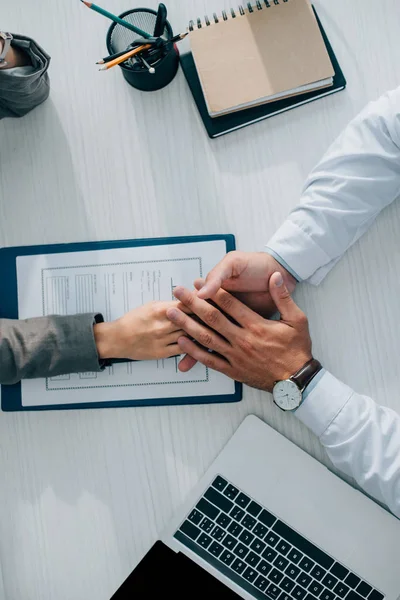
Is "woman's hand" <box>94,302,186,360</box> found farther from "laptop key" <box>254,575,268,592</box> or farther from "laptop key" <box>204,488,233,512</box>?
"laptop key" <box>254,575,268,592</box>

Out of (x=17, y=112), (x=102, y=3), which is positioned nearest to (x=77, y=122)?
(x=17, y=112)

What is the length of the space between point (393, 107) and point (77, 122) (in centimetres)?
50

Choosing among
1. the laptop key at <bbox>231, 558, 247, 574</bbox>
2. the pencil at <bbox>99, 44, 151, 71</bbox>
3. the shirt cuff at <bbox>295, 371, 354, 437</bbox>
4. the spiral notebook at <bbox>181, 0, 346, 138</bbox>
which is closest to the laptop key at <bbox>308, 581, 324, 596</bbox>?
the laptop key at <bbox>231, 558, 247, 574</bbox>

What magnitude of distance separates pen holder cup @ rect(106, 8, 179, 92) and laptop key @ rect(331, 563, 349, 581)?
78cm

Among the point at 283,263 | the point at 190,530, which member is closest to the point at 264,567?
the point at 190,530

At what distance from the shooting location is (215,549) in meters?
0.87

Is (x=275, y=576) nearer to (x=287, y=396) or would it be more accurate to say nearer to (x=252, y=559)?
(x=252, y=559)

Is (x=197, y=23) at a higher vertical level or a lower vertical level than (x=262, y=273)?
higher

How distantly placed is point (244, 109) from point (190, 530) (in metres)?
0.66

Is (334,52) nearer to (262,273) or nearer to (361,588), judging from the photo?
(262,273)

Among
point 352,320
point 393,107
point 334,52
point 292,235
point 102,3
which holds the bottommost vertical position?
point 352,320

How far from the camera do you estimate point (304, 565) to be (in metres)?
0.85

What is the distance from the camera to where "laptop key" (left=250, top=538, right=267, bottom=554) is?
0.87 meters

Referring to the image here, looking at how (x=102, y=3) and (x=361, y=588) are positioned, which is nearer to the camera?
(x=361, y=588)
